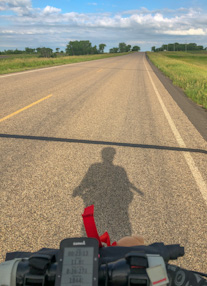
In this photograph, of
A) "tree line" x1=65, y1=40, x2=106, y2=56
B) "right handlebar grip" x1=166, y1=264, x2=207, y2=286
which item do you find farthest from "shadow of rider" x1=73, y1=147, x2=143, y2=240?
"tree line" x1=65, y1=40, x2=106, y2=56

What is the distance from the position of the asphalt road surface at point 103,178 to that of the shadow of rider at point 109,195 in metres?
0.01

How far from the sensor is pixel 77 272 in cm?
110

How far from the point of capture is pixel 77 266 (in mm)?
1118

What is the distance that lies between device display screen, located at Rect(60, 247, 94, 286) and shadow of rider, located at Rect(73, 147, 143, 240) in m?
1.43

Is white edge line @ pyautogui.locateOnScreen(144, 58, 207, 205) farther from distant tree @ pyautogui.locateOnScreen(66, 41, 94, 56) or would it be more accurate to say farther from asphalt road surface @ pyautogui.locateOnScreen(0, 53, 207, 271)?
distant tree @ pyautogui.locateOnScreen(66, 41, 94, 56)

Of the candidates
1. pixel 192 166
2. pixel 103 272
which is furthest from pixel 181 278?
pixel 192 166

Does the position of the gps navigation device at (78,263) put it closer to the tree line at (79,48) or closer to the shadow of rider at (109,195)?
the shadow of rider at (109,195)

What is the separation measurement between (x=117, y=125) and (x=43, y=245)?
13.9 feet

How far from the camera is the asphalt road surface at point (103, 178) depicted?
2.63m

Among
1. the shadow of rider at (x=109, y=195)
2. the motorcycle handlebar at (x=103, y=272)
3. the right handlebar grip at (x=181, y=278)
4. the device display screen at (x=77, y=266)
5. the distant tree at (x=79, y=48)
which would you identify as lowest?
the shadow of rider at (x=109, y=195)

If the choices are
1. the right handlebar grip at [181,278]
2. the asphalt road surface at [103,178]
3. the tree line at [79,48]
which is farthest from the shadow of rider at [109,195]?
the tree line at [79,48]

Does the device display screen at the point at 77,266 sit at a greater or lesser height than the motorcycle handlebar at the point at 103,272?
greater

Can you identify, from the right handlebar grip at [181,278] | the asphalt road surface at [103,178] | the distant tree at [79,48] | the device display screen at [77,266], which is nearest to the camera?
the device display screen at [77,266]

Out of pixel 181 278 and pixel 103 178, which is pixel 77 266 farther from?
pixel 103 178
